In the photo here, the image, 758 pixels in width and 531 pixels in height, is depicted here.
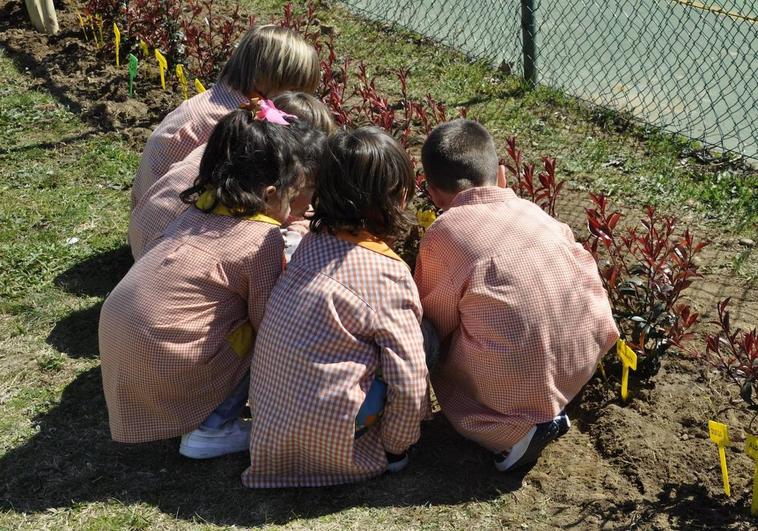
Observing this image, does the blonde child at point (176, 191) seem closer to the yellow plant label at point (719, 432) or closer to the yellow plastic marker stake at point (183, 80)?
the yellow plant label at point (719, 432)

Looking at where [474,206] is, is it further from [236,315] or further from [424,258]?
[236,315]

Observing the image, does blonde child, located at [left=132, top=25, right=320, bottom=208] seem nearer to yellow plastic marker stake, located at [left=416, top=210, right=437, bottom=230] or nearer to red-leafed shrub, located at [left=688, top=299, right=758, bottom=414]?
yellow plastic marker stake, located at [left=416, top=210, right=437, bottom=230]

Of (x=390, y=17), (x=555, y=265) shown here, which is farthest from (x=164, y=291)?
(x=390, y=17)

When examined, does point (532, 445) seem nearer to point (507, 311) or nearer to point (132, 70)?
point (507, 311)

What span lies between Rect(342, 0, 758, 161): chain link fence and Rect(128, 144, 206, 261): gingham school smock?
3.12 metres

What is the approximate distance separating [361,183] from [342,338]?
0.51m

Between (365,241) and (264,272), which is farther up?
(365,241)

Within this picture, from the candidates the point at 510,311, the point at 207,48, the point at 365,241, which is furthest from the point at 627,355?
the point at 207,48

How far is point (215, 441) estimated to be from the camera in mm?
3238

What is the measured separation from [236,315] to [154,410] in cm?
43

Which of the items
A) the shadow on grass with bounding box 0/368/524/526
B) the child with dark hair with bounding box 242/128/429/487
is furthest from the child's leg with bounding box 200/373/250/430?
the child with dark hair with bounding box 242/128/429/487

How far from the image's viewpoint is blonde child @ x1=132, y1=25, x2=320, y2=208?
4031 millimetres

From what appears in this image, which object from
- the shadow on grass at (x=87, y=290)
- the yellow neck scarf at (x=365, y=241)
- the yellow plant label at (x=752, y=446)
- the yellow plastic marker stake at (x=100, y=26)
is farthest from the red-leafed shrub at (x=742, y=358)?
the yellow plastic marker stake at (x=100, y=26)

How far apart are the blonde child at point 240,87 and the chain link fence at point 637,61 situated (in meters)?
2.54
